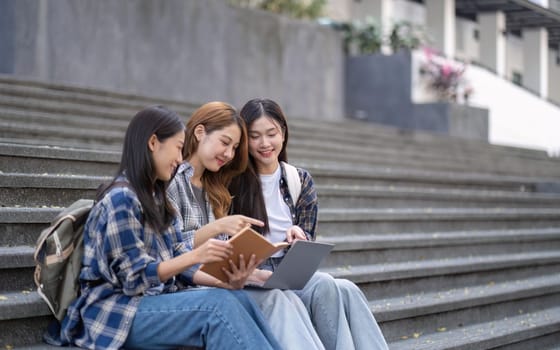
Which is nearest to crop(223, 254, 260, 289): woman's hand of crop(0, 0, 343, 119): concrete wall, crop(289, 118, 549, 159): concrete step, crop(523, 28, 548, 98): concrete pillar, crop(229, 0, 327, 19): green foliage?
crop(289, 118, 549, 159): concrete step

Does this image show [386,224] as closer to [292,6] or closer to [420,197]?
[420,197]

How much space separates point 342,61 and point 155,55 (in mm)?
4309

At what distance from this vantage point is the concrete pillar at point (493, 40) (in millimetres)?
19359

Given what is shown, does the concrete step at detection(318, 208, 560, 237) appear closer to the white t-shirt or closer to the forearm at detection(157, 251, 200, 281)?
the white t-shirt

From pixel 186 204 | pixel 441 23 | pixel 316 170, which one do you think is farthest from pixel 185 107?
pixel 441 23

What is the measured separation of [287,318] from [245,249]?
40 cm

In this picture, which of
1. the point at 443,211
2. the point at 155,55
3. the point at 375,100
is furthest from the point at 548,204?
the point at 375,100

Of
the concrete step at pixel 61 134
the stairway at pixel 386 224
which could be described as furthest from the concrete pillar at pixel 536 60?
the concrete step at pixel 61 134

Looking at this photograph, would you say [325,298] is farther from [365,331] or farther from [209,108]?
[209,108]

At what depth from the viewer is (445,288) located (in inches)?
200

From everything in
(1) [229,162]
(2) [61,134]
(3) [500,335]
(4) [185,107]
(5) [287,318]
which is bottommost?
(3) [500,335]

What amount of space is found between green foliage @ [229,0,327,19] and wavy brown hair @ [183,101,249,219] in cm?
890

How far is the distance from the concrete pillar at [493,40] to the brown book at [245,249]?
682 inches

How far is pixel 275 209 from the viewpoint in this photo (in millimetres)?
3641
